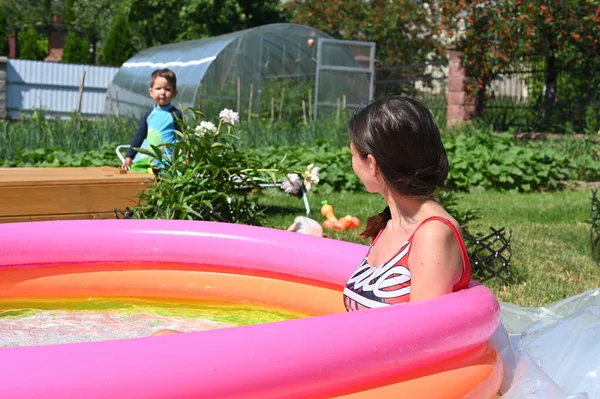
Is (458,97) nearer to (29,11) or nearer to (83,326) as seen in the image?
(83,326)

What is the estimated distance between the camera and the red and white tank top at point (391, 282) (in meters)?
2.53

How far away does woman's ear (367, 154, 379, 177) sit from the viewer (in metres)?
2.49

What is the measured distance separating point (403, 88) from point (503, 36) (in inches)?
225

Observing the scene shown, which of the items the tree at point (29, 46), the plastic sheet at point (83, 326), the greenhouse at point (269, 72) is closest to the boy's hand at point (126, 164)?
the plastic sheet at point (83, 326)

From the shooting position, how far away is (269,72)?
1521 cm

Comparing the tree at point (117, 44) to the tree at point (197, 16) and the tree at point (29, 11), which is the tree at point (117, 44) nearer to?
the tree at point (197, 16)

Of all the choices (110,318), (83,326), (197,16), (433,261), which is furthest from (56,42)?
(433,261)

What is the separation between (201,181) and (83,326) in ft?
5.31

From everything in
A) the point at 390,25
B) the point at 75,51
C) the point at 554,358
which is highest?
the point at 390,25

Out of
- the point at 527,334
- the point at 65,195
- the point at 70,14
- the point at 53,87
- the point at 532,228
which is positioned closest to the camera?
the point at 527,334

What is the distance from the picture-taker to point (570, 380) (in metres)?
2.69

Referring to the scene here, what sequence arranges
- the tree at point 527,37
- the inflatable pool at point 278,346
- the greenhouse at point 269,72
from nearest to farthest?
1. the inflatable pool at point 278,346
2. the tree at point 527,37
3. the greenhouse at point 269,72

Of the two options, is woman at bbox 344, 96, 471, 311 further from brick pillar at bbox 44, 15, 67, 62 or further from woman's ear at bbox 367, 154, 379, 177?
brick pillar at bbox 44, 15, 67, 62

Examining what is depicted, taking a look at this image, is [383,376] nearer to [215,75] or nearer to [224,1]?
[215,75]
